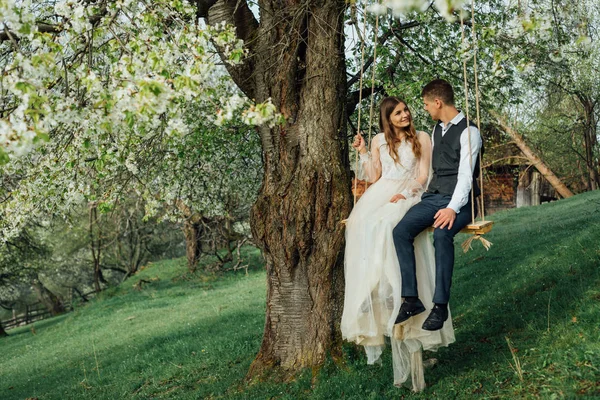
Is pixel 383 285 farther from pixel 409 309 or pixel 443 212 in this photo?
pixel 443 212

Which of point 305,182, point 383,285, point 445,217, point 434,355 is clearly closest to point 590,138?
point 434,355

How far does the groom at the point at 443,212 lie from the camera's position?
530cm

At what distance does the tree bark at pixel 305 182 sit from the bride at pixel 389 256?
2.92ft

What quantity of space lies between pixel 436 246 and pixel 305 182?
73.5 inches

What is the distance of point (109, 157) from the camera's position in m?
7.31

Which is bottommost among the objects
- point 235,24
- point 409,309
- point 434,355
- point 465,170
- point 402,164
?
point 434,355

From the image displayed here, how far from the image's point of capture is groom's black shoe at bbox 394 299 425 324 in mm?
5281

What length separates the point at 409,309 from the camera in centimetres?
532

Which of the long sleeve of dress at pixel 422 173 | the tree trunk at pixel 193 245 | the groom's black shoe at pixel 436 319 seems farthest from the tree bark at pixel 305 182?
the tree trunk at pixel 193 245

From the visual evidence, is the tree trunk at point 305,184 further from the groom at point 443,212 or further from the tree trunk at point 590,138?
the tree trunk at point 590,138

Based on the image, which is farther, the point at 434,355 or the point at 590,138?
the point at 590,138

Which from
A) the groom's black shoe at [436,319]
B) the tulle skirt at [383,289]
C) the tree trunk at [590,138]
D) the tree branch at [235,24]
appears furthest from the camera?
the tree trunk at [590,138]

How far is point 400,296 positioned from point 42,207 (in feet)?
20.9

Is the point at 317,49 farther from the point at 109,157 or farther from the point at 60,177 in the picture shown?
the point at 60,177
